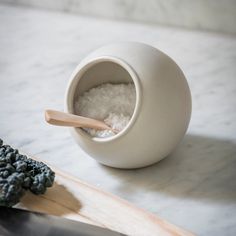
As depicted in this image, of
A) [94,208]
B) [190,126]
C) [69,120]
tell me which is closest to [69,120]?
[69,120]

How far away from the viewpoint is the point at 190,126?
0.77m

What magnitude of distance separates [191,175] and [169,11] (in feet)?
1.83

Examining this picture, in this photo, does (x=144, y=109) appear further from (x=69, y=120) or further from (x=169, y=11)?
(x=169, y=11)

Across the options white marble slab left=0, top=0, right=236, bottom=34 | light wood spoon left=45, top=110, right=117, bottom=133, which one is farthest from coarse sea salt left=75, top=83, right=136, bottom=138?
white marble slab left=0, top=0, right=236, bottom=34

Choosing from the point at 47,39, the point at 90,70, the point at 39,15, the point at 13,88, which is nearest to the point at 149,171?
the point at 90,70

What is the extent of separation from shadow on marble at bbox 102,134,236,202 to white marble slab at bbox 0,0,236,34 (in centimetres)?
43

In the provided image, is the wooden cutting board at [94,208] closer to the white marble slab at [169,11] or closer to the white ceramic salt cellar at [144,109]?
the white ceramic salt cellar at [144,109]

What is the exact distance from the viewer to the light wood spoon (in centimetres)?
62

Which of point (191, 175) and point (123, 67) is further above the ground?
point (123, 67)

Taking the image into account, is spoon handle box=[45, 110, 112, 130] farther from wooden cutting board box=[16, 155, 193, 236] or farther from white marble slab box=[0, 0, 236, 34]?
white marble slab box=[0, 0, 236, 34]

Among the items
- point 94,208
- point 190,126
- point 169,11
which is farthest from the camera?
point 169,11

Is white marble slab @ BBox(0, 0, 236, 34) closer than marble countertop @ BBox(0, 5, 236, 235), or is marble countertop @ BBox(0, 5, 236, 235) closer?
marble countertop @ BBox(0, 5, 236, 235)

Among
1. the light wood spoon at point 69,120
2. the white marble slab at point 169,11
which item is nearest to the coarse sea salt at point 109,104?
the light wood spoon at point 69,120

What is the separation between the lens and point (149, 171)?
663 mm
